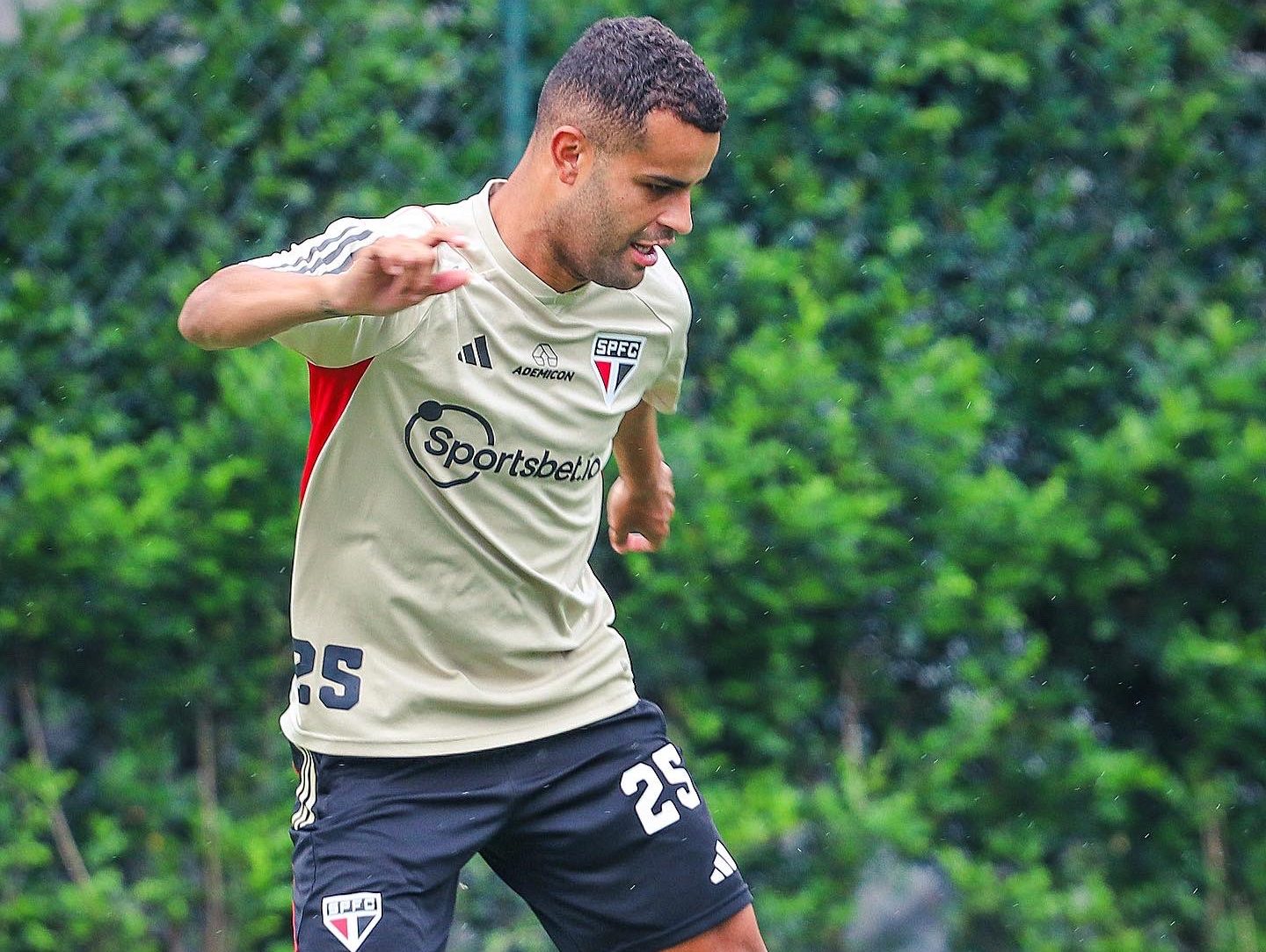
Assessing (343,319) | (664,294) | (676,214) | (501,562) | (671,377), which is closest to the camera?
(343,319)

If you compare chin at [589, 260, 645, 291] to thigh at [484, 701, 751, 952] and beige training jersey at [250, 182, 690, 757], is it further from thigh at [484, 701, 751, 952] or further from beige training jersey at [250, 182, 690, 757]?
thigh at [484, 701, 751, 952]

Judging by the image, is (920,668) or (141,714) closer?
(141,714)

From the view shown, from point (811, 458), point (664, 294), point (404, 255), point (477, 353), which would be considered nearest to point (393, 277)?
point (404, 255)

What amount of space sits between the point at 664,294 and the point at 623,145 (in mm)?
512

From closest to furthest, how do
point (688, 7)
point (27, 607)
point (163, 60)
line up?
point (27, 607)
point (163, 60)
point (688, 7)

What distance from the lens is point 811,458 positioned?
5.30 metres

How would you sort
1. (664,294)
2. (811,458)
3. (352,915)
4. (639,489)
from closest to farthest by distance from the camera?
1. (352,915)
2. (664,294)
3. (639,489)
4. (811,458)

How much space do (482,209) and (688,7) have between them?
2.55 meters

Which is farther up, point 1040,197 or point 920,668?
point 1040,197

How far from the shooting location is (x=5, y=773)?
192 inches

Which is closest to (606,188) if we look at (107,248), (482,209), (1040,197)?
(482,209)

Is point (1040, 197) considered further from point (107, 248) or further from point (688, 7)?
point (107, 248)

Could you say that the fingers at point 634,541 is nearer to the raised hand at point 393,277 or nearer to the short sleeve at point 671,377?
the short sleeve at point 671,377

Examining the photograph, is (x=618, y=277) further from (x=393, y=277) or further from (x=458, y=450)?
(x=393, y=277)
